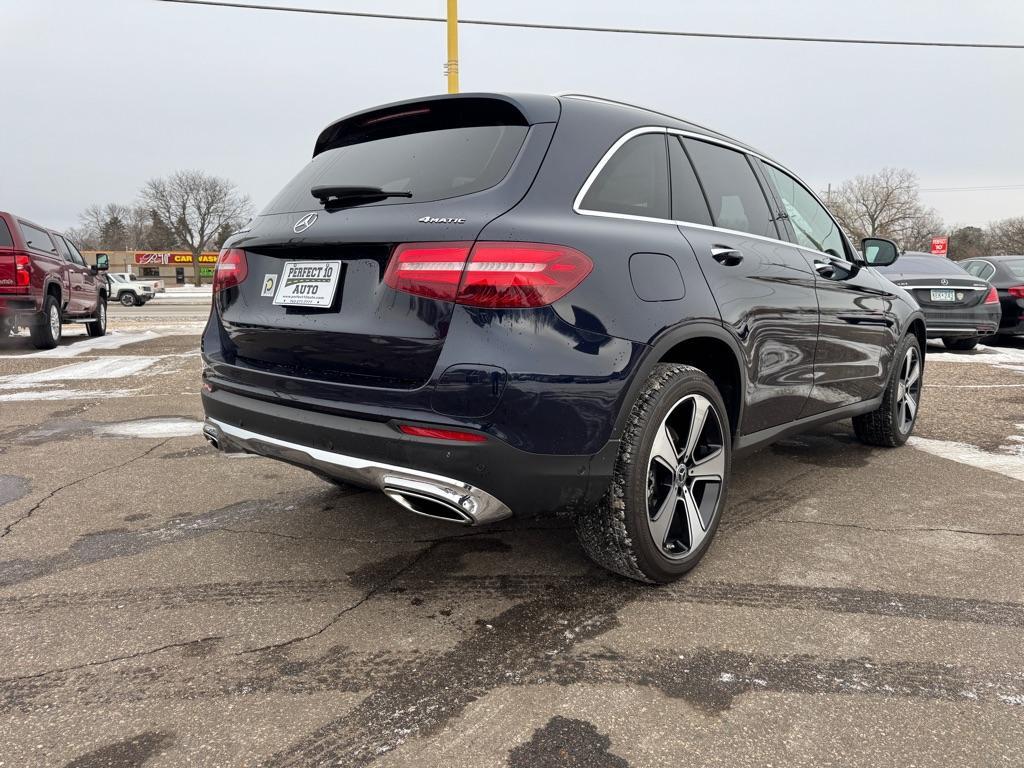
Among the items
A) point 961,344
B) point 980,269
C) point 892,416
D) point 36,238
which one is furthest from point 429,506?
point 980,269

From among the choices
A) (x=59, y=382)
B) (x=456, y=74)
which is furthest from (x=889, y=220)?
(x=59, y=382)

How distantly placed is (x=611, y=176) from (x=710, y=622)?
156cm

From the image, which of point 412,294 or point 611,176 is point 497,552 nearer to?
point 412,294

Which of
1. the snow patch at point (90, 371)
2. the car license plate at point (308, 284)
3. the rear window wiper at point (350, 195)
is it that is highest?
the rear window wiper at point (350, 195)

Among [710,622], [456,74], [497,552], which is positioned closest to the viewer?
[710,622]

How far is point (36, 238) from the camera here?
10.6m

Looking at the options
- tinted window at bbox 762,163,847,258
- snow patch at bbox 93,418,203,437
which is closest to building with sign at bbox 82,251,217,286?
snow patch at bbox 93,418,203,437

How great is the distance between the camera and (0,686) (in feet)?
6.64

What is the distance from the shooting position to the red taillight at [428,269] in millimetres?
2158

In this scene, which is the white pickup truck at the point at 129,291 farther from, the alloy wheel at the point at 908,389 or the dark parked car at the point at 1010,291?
the alloy wheel at the point at 908,389

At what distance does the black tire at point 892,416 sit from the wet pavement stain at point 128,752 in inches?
172

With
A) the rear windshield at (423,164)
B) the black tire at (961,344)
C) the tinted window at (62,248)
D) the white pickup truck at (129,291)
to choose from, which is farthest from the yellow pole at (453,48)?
the white pickup truck at (129,291)

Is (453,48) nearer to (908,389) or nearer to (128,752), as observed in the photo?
(908,389)

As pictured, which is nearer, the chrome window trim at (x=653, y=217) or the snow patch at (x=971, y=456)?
the chrome window trim at (x=653, y=217)
